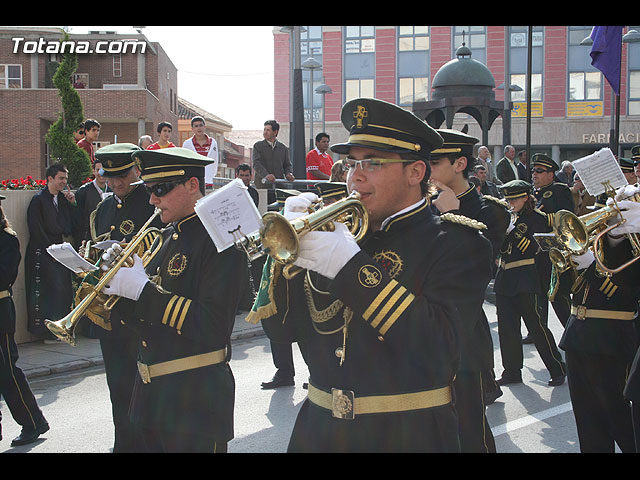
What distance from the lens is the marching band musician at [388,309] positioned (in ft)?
8.27

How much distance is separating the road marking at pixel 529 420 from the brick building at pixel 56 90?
36964 mm

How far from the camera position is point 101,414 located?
268 inches

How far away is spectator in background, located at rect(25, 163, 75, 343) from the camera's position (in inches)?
374

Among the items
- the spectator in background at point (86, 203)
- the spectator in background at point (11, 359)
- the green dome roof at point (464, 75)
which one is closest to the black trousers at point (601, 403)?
the spectator in background at point (11, 359)

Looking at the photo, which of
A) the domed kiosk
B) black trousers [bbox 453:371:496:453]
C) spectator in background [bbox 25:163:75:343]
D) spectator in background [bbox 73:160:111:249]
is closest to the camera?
black trousers [bbox 453:371:496:453]

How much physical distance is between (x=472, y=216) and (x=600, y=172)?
80 centimetres

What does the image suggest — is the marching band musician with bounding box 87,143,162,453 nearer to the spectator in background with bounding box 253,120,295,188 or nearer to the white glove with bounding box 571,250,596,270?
the white glove with bounding box 571,250,596,270

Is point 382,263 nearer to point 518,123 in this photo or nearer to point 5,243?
point 5,243

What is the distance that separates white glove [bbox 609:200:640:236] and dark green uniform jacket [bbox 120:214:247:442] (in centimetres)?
207

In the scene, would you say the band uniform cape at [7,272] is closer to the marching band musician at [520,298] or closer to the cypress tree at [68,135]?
the marching band musician at [520,298]

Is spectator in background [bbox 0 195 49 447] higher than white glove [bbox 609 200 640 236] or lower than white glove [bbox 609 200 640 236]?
lower

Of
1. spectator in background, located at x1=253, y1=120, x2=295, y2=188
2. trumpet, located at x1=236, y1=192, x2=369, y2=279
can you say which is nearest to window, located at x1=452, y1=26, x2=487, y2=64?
spectator in background, located at x1=253, y1=120, x2=295, y2=188

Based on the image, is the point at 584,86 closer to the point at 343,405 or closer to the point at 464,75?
the point at 464,75

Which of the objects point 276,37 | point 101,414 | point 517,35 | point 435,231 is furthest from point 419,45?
point 435,231
